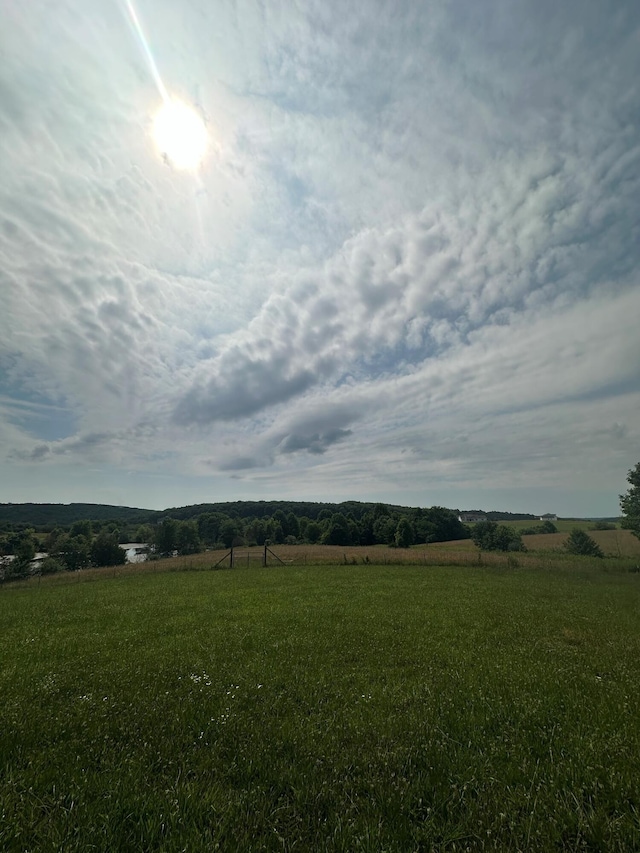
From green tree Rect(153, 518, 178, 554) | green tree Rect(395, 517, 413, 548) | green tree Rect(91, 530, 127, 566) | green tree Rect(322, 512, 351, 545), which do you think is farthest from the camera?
green tree Rect(322, 512, 351, 545)

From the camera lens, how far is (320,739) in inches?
245

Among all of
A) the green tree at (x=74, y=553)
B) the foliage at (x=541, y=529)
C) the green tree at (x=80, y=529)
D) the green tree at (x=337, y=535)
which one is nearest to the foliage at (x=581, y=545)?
the foliage at (x=541, y=529)

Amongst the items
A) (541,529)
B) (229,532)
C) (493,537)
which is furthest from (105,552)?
(541,529)

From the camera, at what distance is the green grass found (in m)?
4.29

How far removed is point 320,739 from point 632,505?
237 ft

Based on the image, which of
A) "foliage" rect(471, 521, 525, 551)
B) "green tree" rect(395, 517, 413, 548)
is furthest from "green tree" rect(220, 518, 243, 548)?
"foliage" rect(471, 521, 525, 551)

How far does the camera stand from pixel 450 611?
16938 mm

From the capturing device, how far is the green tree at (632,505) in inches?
2214

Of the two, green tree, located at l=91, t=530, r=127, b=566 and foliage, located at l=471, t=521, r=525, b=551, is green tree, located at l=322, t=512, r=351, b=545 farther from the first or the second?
green tree, located at l=91, t=530, r=127, b=566

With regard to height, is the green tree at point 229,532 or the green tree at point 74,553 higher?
the green tree at point 229,532

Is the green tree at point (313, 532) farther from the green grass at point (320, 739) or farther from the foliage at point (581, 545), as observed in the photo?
the green grass at point (320, 739)

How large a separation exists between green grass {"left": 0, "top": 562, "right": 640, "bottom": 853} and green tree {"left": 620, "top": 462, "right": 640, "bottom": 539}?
5842 centimetres

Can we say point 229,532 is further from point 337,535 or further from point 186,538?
point 337,535

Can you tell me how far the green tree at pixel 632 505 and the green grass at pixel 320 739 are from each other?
5842 centimetres
